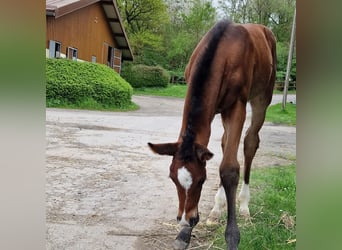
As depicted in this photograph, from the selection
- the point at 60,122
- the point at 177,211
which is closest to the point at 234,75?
the point at 177,211

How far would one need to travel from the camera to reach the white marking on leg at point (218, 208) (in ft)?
4.64

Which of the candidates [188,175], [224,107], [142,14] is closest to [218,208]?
[188,175]

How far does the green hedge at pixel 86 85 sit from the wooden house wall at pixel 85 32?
0.04m

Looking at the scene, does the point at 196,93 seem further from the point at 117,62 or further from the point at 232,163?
the point at 117,62

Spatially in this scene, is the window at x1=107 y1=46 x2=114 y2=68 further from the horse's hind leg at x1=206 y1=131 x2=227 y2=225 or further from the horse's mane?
the horse's hind leg at x1=206 y1=131 x2=227 y2=225

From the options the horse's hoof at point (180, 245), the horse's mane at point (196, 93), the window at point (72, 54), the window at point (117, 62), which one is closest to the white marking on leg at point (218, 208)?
the horse's hoof at point (180, 245)

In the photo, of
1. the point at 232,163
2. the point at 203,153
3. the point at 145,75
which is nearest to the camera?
the point at 203,153

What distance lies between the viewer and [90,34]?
1511 millimetres

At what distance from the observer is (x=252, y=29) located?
4.60 feet

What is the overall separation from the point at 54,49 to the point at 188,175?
2.11ft

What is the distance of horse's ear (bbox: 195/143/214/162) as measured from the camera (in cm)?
127

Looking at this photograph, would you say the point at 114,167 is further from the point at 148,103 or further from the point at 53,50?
the point at 53,50

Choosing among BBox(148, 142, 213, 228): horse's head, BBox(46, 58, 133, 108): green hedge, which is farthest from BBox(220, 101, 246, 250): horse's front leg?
BBox(46, 58, 133, 108): green hedge
